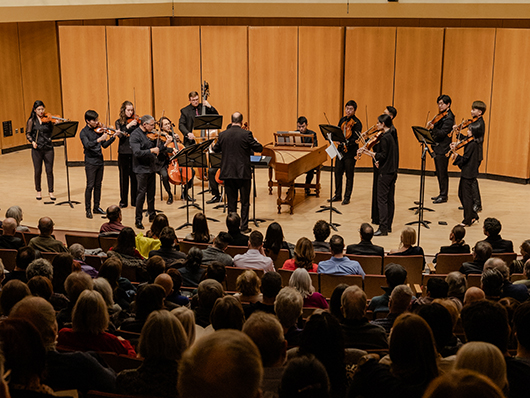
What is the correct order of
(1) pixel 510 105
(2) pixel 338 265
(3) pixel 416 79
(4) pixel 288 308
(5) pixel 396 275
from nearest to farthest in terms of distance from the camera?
1. (4) pixel 288 308
2. (5) pixel 396 275
3. (2) pixel 338 265
4. (1) pixel 510 105
5. (3) pixel 416 79

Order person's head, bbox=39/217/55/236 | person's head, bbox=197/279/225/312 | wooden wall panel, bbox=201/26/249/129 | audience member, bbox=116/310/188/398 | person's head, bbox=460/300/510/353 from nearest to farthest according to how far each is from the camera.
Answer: audience member, bbox=116/310/188/398, person's head, bbox=460/300/510/353, person's head, bbox=197/279/225/312, person's head, bbox=39/217/55/236, wooden wall panel, bbox=201/26/249/129

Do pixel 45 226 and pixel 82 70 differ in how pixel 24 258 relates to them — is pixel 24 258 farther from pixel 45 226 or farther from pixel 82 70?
pixel 82 70

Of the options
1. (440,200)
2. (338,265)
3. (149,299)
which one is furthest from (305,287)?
(440,200)

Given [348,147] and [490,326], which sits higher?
[348,147]

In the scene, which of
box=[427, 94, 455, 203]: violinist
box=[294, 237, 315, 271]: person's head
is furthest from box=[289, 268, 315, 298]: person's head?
box=[427, 94, 455, 203]: violinist

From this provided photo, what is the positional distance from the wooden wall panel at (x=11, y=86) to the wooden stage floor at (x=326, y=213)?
2368mm

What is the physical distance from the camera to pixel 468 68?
11.4 metres

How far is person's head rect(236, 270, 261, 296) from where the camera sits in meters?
4.35

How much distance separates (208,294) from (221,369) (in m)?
2.25

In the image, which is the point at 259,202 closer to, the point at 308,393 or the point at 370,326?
the point at 370,326

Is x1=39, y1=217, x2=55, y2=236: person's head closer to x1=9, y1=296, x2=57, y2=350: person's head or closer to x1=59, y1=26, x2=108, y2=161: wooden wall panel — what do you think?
x1=9, y1=296, x2=57, y2=350: person's head

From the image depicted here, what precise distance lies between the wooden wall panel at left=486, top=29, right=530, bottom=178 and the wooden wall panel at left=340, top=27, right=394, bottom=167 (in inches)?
71.0

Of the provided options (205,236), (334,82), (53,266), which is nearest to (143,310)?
(53,266)

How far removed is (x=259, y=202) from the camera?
10031 millimetres
